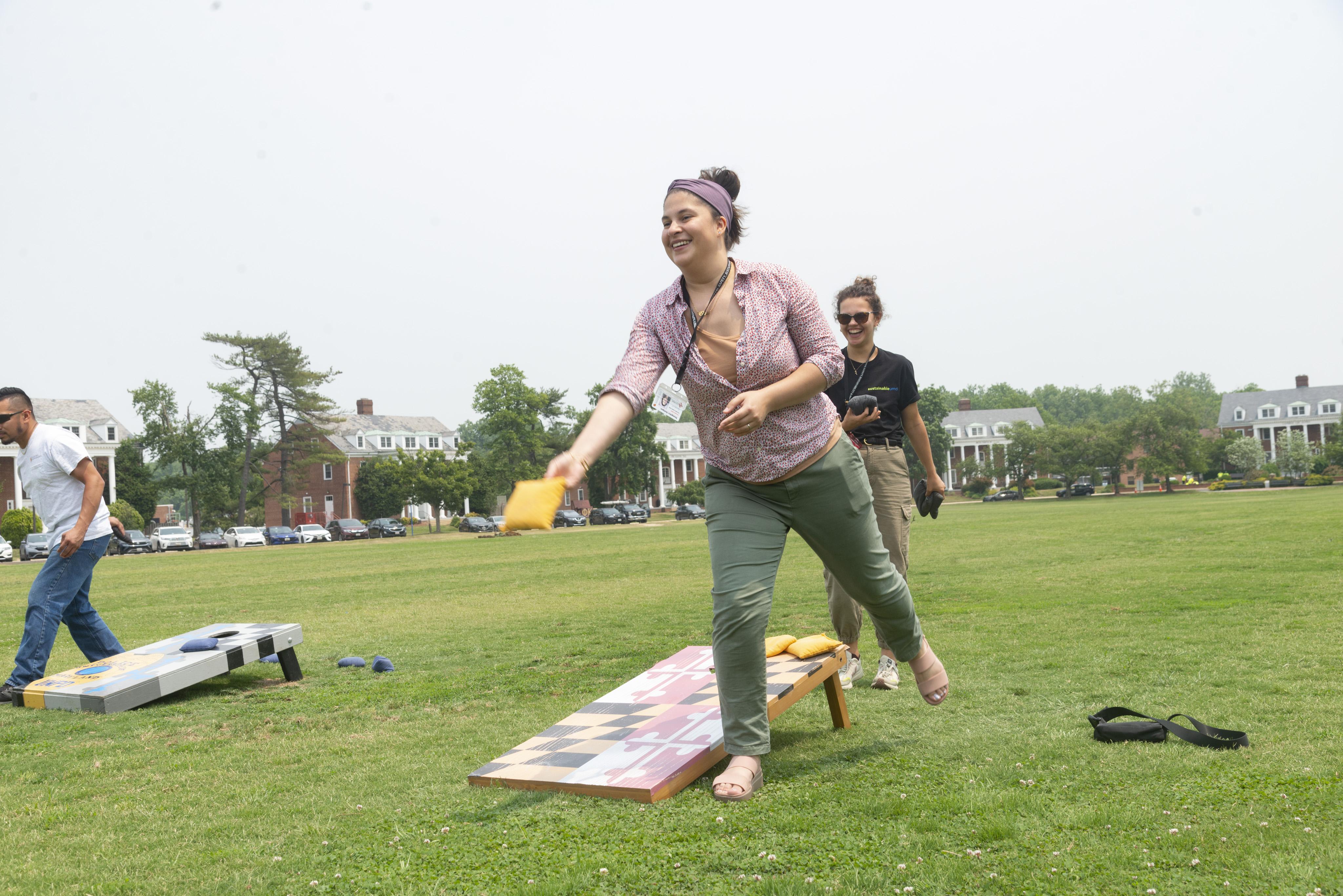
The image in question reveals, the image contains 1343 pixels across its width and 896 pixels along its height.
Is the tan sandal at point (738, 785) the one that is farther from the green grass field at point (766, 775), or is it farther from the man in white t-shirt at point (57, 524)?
the man in white t-shirt at point (57, 524)

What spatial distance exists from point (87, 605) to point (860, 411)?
5.61m

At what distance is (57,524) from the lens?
22.1 feet

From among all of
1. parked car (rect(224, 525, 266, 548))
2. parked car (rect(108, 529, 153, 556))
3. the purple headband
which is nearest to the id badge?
the purple headband

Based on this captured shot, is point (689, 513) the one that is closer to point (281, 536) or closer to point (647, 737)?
point (281, 536)

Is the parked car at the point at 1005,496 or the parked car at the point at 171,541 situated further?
the parked car at the point at 1005,496

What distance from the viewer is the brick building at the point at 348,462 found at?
7281 centimetres

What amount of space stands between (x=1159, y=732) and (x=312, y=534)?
194ft

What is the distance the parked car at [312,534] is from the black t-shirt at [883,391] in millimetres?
56283

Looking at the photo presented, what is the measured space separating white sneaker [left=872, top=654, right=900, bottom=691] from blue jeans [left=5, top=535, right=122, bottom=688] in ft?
16.6

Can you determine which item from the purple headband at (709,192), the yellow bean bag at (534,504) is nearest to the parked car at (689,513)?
the purple headband at (709,192)

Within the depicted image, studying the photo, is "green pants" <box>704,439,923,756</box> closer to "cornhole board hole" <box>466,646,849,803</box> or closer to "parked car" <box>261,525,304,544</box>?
"cornhole board hole" <box>466,646,849,803</box>

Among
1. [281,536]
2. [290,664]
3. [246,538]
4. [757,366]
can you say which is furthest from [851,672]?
[281,536]

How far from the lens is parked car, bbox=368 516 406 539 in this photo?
59781 millimetres

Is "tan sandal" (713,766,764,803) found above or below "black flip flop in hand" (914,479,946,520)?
below
